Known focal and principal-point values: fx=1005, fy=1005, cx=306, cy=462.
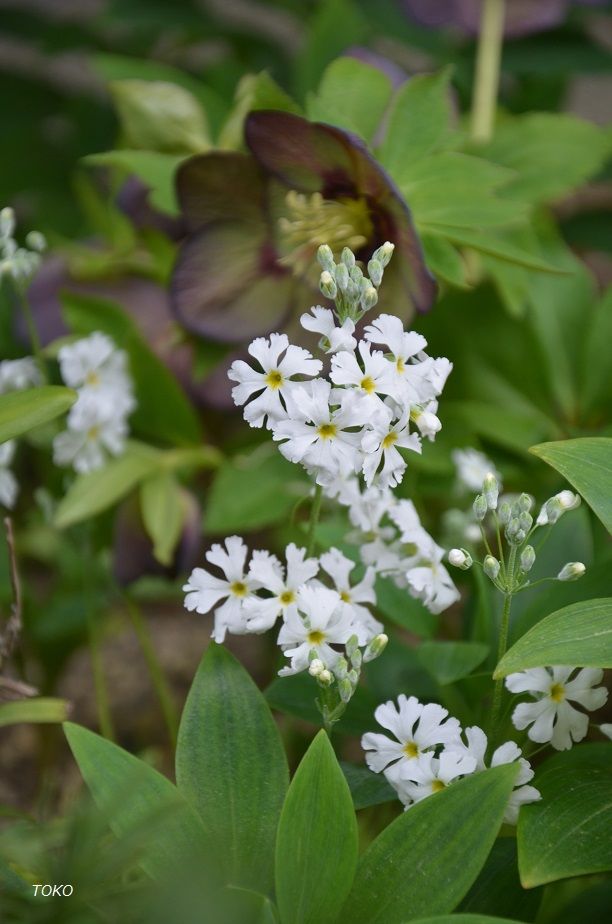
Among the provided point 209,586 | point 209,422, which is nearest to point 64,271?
point 209,422

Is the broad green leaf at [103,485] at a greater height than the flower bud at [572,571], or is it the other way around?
the flower bud at [572,571]

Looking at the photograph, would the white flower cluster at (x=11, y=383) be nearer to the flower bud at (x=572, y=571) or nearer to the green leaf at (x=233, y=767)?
the green leaf at (x=233, y=767)

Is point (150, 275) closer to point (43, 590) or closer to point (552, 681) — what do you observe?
point (43, 590)

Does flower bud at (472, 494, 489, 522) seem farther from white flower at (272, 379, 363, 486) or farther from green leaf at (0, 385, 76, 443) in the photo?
green leaf at (0, 385, 76, 443)

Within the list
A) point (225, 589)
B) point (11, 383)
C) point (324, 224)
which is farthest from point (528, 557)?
point (11, 383)

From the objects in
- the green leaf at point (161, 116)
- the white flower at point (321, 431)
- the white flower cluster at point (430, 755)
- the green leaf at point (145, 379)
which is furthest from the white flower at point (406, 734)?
the green leaf at point (161, 116)

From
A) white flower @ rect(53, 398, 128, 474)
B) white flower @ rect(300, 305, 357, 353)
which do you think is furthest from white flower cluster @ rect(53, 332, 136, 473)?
white flower @ rect(300, 305, 357, 353)
